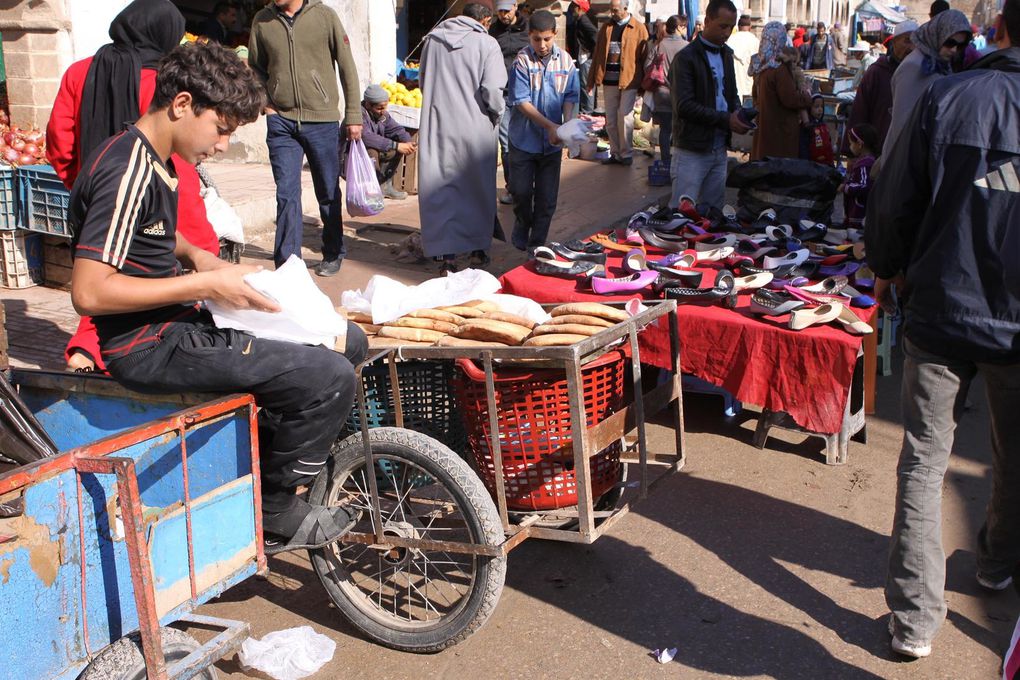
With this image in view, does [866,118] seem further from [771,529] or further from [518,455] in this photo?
[518,455]

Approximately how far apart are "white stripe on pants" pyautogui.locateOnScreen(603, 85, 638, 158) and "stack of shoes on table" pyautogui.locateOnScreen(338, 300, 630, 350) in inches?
352

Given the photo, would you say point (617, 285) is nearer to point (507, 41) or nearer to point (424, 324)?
point (424, 324)

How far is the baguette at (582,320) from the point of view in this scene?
3395 mm

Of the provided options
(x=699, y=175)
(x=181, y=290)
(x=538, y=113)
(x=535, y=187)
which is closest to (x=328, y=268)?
(x=535, y=187)

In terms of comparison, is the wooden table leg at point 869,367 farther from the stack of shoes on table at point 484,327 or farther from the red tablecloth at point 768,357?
the stack of shoes on table at point 484,327

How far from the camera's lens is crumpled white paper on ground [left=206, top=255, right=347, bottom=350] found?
2631mm

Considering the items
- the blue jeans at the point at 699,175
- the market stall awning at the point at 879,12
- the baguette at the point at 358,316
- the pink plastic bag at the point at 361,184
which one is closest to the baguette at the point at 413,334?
the baguette at the point at 358,316

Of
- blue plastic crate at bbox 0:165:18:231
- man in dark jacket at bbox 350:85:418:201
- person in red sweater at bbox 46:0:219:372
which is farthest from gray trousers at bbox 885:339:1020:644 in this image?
man in dark jacket at bbox 350:85:418:201

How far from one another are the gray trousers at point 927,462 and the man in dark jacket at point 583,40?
40.7 feet

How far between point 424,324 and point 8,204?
425 centimetres

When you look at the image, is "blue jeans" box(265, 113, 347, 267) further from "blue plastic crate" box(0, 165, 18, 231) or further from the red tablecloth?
the red tablecloth

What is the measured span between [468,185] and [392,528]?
441 centimetres

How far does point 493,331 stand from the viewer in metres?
3.29

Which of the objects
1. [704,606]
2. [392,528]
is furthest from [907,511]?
[392,528]
